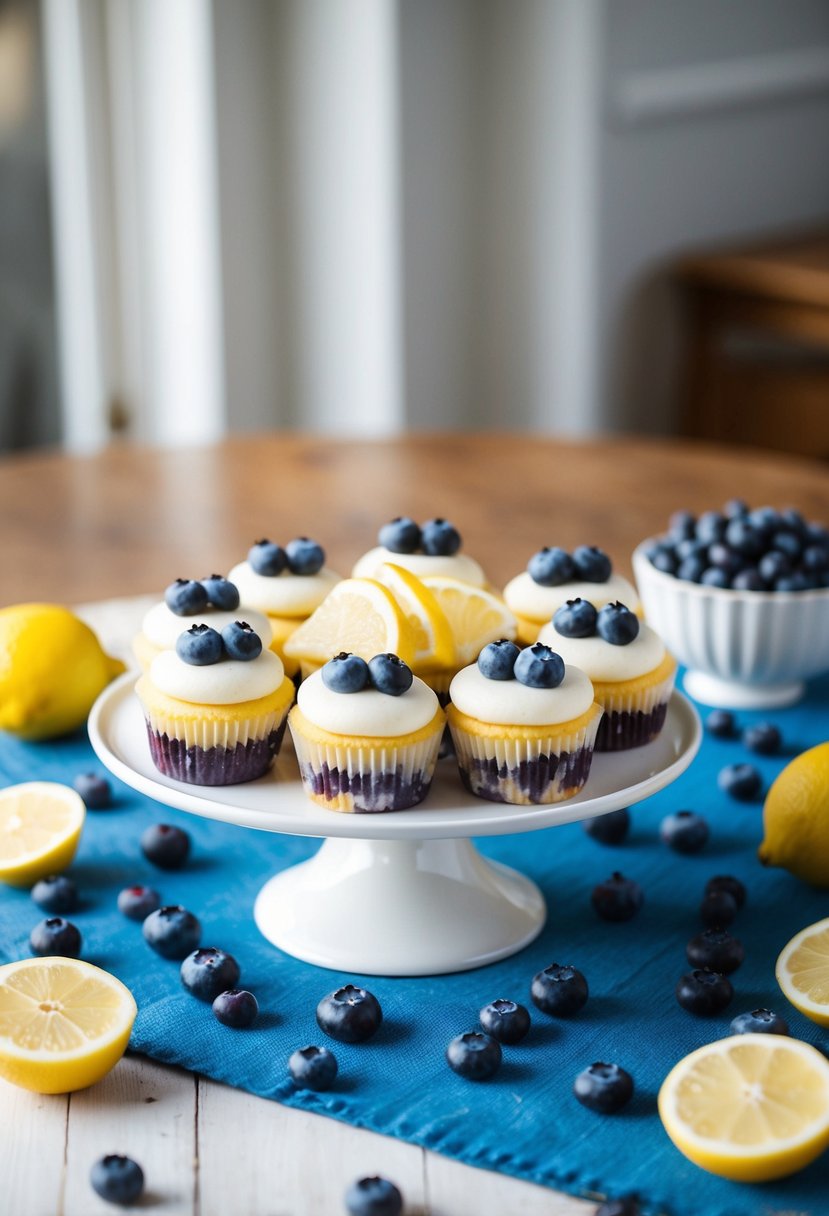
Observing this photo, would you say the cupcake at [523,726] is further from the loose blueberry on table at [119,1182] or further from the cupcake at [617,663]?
the loose blueberry on table at [119,1182]

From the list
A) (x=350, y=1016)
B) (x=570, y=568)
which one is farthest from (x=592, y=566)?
(x=350, y=1016)

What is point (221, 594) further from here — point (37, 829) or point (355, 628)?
point (37, 829)

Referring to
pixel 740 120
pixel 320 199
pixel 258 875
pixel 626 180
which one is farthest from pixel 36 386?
pixel 258 875

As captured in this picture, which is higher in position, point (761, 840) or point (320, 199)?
point (320, 199)

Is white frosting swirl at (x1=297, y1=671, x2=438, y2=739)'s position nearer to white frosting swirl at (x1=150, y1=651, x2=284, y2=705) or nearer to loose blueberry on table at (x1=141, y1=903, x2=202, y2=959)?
white frosting swirl at (x1=150, y1=651, x2=284, y2=705)

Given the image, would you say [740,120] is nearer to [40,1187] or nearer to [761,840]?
[761,840]

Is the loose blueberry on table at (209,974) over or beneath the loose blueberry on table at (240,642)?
beneath

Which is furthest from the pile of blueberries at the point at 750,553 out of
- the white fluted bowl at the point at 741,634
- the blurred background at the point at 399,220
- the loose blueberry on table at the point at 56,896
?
the blurred background at the point at 399,220
